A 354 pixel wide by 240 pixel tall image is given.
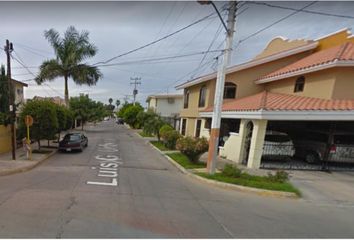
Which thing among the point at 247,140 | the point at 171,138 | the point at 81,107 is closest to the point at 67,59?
the point at 81,107

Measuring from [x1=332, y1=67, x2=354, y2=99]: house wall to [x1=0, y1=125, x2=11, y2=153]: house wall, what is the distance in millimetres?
19287

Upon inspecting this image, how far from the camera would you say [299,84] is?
54.5ft

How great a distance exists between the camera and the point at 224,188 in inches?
382

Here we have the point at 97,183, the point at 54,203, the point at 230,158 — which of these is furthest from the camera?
the point at 230,158

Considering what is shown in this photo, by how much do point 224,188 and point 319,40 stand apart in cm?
1614

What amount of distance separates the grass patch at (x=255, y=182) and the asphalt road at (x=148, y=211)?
68 cm

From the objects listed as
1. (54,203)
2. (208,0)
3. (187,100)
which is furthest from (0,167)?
(187,100)

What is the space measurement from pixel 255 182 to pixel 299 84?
951 centimetres

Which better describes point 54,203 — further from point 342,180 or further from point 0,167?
point 342,180

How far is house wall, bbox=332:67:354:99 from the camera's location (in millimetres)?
13672

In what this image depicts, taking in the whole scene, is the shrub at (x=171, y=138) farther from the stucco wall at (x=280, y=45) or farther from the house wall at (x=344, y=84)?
the stucco wall at (x=280, y=45)

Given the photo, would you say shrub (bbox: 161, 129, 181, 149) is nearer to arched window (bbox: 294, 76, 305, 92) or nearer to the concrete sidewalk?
the concrete sidewalk

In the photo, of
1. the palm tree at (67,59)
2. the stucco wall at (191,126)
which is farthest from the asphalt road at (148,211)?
the palm tree at (67,59)

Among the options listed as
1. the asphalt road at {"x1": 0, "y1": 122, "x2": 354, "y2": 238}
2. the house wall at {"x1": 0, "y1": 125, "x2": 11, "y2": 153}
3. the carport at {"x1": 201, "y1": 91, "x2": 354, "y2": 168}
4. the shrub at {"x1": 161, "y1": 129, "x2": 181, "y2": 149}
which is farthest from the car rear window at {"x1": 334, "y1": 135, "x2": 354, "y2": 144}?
the house wall at {"x1": 0, "y1": 125, "x2": 11, "y2": 153}
